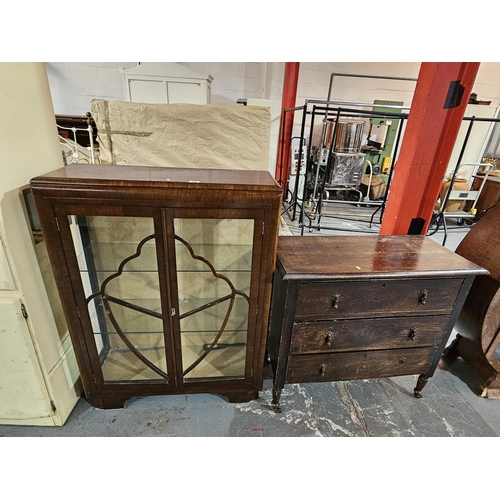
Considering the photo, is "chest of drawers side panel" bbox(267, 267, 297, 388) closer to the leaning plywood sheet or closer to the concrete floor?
the concrete floor

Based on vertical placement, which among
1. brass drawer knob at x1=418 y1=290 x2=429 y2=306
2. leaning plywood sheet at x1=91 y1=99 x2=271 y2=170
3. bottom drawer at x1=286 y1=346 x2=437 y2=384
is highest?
leaning plywood sheet at x1=91 y1=99 x2=271 y2=170

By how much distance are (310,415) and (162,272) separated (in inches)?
40.6

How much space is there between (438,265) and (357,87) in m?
4.85

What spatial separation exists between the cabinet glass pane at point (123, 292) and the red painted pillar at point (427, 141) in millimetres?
1344

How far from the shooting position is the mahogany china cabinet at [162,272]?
0.96 meters

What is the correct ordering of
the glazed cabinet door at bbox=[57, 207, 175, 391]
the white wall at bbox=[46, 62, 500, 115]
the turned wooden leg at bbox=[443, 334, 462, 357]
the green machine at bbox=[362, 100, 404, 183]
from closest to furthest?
the glazed cabinet door at bbox=[57, 207, 175, 391] < the turned wooden leg at bbox=[443, 334, 462, 357] < the white wall at bbox=[46, 62, 500, 115] < the green machine at bbox=[362, 100, 404, 183]

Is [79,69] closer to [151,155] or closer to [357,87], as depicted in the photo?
[151,155]

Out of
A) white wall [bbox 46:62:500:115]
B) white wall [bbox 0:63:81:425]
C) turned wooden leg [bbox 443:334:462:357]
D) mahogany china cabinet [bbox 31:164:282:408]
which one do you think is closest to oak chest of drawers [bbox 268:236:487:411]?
mahogany china cabinet [bbox 31:164:282:408]

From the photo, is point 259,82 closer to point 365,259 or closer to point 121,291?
point 365,259

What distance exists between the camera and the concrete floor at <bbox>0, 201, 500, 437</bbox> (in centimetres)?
129

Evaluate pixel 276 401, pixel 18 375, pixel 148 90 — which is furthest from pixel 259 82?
pixel 18 375

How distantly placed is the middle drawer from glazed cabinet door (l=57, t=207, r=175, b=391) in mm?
602

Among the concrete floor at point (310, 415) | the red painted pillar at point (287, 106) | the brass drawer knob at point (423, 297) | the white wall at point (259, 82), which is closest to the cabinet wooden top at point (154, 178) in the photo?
the brass drawer knob at point (423, 297)

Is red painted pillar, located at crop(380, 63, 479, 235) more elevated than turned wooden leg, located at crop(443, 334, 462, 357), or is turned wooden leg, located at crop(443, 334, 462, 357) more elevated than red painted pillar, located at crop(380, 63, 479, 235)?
red painted pillar, located at crop(380, 63, 479, 235)
